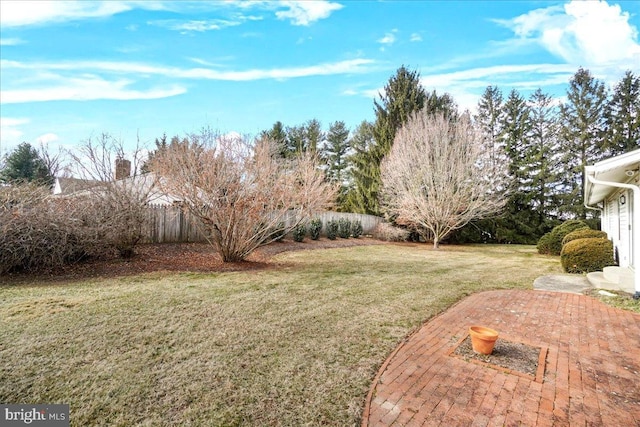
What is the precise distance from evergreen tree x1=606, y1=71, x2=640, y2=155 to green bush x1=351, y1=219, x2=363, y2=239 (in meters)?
19.1

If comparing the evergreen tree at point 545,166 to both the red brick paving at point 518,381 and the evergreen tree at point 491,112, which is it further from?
the red brick paving at point 518,381

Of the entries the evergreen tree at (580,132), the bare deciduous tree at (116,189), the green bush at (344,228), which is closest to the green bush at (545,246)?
the green bush at (344,228)

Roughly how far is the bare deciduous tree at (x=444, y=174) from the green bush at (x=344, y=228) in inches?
131

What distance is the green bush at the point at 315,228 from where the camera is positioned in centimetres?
1644

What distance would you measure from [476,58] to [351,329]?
1133cm

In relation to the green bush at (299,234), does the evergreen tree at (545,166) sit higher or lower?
higher

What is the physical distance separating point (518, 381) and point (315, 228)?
45.2 feet

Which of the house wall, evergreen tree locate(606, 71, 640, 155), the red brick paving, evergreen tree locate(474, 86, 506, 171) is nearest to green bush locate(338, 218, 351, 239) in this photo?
the house wall

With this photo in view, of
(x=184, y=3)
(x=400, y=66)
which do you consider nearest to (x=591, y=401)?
(x=184, y=3)

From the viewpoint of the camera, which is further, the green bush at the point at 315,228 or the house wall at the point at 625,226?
the green bush at the point at 315,228

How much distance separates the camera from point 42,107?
10805mm

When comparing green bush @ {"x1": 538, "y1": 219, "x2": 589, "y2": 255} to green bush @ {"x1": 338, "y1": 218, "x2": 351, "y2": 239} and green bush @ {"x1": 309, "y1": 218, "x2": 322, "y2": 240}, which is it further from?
green bush @ {"x1": 309, "y1": 218, "x2": 322, "y2": 240}

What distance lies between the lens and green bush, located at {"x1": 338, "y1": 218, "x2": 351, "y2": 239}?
60.1ft

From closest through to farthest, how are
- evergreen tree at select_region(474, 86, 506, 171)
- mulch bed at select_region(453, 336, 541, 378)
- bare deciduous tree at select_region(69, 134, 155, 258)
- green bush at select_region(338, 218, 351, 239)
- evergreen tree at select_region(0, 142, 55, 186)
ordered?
mulch bed at select_region(453, 336, 541, 378), bare deciduous tree at select_region(69, 134, 155, 258), green bush at select_region(338, 218, 351, 239), evergreen tree at select_region(0, 142, 55, 186), evergreen tree at select_region(474, 86, 506, 171)
